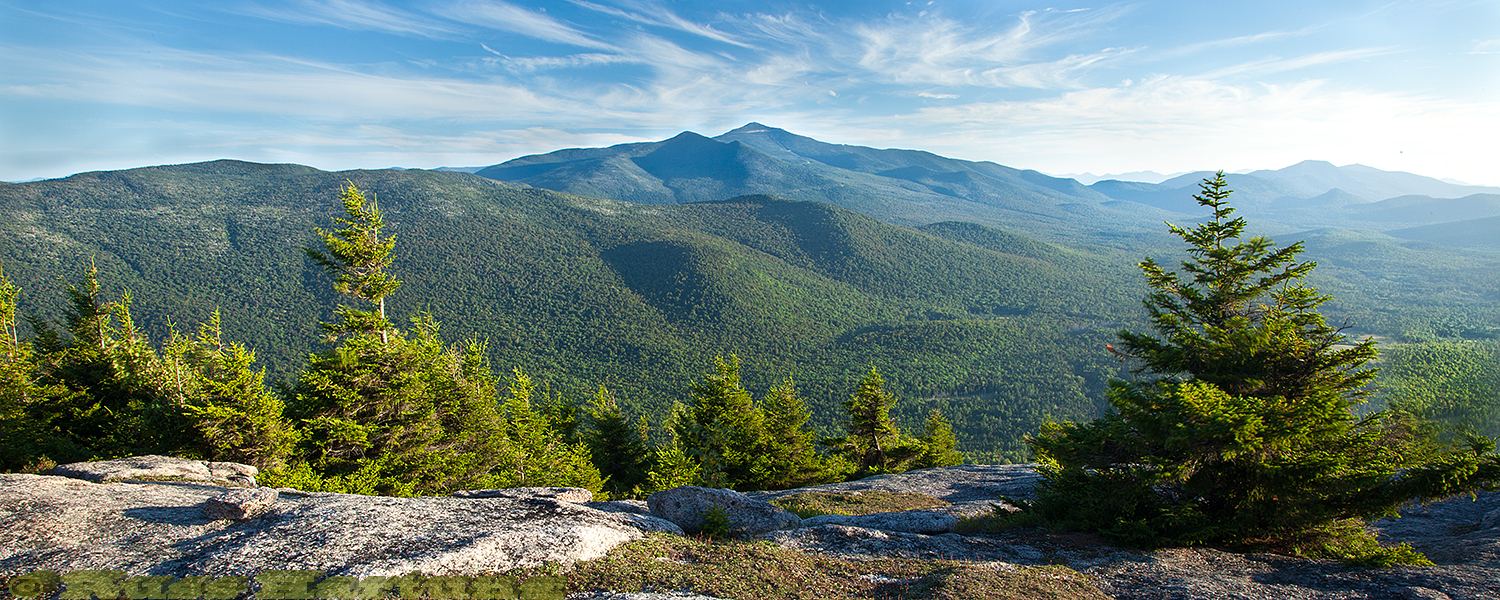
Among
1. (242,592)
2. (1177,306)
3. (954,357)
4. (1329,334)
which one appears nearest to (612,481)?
(242,592)

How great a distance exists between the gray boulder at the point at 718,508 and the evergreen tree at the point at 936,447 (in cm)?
2860

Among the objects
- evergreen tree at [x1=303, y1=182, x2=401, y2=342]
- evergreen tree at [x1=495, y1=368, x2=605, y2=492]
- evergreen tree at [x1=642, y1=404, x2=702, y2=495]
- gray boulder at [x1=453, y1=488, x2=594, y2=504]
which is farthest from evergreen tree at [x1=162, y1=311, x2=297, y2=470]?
evergreen tree at [x1=642, y1=404, x2=702, y2=495]

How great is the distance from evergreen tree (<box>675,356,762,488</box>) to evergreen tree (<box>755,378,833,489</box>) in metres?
0.95

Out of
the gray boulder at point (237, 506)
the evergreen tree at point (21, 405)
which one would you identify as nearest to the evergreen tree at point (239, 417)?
the evergreen tree at point (21, 405)

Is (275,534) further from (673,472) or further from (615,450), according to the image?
(615,450)

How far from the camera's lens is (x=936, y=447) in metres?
41.2

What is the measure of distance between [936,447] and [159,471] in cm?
4068

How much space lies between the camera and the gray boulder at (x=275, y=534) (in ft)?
28.1

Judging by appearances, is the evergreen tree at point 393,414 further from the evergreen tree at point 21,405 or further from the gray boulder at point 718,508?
the gray boulder at point 718,508

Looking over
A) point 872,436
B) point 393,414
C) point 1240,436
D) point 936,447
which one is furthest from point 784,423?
point 1240,436

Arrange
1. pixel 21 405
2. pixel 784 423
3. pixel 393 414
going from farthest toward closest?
1. pixel 784 423
2. pixel 393 414
3. pixel 21 405

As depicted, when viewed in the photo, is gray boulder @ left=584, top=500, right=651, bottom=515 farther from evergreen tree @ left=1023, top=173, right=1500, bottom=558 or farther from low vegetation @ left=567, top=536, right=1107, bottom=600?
evergreen tree @ left=1023, top=173, right=1500, bottom=558

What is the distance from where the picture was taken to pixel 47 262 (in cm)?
16388

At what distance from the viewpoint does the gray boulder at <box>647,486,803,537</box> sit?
13.9m
